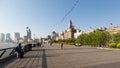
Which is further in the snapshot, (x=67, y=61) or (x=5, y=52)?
(x=5, y=52)

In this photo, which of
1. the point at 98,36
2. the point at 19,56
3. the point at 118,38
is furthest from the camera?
the point at 98,36

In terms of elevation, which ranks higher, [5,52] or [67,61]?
[5,52]

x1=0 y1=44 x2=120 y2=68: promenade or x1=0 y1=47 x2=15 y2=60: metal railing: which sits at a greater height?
x1=0 y1=47 x2=15 y2=60: metal railing

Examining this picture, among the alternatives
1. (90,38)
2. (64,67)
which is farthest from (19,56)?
(90,38)

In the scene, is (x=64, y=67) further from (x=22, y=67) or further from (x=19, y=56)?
(x=19, y=56)

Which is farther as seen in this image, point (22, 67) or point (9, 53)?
point (9, 53)

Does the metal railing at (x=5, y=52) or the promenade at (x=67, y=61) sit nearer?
the promenade at (x=67, y=61)

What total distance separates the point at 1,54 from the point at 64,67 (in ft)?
28.4

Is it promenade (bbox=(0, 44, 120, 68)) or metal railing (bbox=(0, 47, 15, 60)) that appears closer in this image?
promenade (bbox=(0, 44, 120, 68))

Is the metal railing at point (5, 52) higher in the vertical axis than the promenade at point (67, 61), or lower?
higher

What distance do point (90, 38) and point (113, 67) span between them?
218ft

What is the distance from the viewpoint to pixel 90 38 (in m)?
79.4

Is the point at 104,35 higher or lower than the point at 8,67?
higher

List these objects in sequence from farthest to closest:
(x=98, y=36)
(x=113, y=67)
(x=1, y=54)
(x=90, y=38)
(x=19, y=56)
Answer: (x=90, y=38)
(x=98, y=36)
(x=19, y=56)
(x=1, y=54)
(x=113, y=67)
